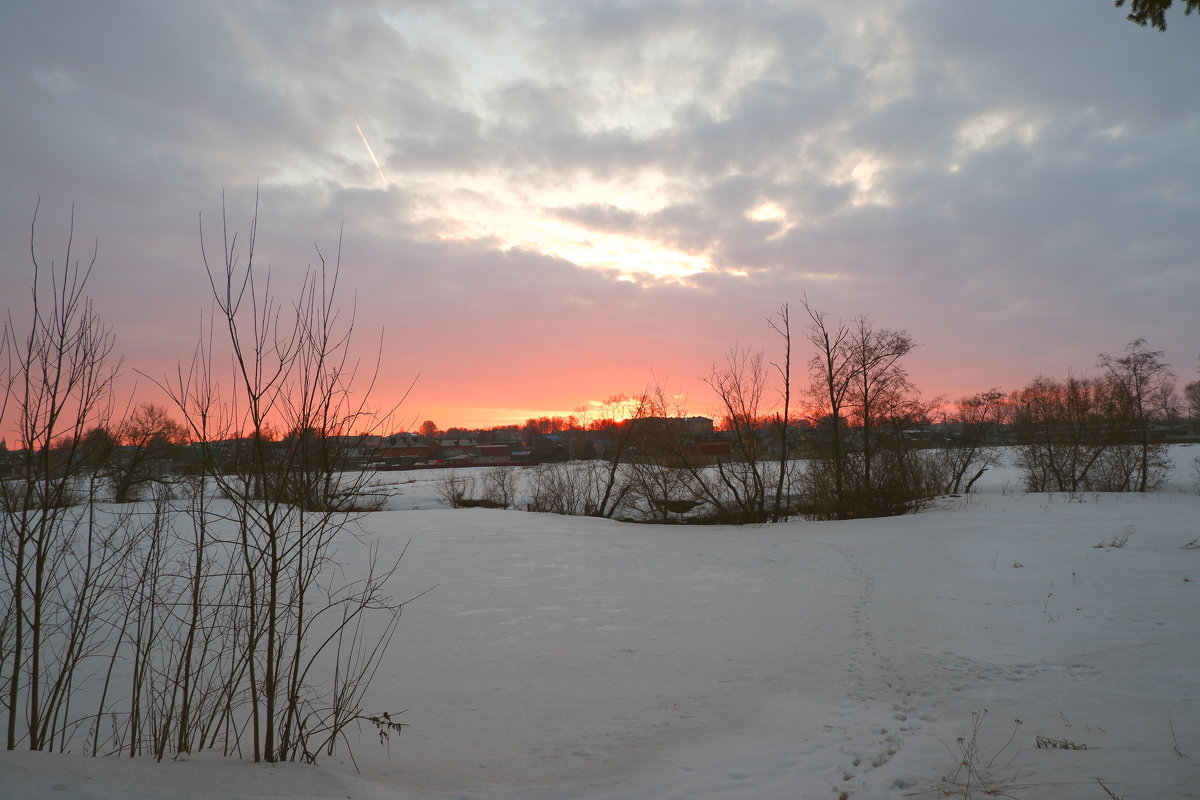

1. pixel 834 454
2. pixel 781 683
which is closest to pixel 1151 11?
pixel 781 683

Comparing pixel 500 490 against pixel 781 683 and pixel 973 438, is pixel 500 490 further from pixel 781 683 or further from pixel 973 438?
pixel 781 683

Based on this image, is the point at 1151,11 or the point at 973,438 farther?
the point at 973,438

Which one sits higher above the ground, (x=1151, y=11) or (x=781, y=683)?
(x=1151, y=11)

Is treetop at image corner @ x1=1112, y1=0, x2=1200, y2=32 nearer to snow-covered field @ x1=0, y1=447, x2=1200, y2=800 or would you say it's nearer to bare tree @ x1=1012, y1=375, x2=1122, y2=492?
snow-covered field @ x1=0, y1=447, x2=1200, y2=800

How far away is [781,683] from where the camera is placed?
24.2 feet

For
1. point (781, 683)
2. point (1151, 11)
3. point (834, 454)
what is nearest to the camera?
point (1151, 11)

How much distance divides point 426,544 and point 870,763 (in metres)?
17.0

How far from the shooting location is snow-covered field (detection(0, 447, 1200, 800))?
14.6ft

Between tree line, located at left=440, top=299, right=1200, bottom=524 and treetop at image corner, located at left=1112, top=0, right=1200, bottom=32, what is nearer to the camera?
treetop at image corner, located at left=1112, top=0, right=1200, bottom=32

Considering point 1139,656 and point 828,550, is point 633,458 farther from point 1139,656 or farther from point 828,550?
point 1139,656

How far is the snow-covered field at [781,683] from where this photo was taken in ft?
14.6

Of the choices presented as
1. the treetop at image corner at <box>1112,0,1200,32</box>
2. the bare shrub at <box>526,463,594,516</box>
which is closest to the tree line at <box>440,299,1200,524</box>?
the bare shrub at <box>526,463,594,516</box>

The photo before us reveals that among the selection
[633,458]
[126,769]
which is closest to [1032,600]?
[126,769]

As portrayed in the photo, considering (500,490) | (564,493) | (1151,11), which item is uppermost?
(1151,11)
